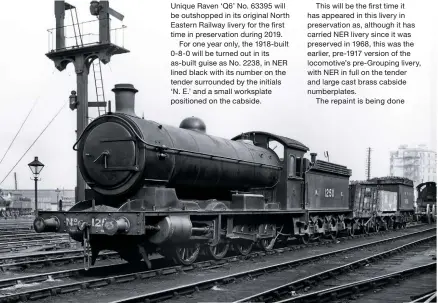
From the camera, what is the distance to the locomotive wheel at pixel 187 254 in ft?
34.2

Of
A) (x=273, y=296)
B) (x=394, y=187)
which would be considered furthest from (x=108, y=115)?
(x=394, y=187)

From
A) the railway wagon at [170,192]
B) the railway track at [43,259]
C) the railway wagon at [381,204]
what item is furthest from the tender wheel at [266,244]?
the railway wagon at [381,204]

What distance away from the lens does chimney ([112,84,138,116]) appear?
10117 millimetres

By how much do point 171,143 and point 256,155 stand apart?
3913 millimetres

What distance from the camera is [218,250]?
12.3m

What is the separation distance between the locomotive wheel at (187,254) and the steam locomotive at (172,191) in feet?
0.08

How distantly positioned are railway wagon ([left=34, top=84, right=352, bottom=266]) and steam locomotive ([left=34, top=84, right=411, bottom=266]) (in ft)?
0.07

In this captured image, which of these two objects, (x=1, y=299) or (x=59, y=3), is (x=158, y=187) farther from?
(x=59, y=3)

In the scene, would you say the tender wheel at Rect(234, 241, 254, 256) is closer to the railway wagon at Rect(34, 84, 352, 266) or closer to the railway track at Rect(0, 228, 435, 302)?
the railway wagon at Rect(34, 84, 352, 266)

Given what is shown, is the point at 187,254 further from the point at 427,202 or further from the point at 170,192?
the point at 427,202

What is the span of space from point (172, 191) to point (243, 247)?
3734mm

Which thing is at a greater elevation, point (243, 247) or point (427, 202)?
point (243, 247)

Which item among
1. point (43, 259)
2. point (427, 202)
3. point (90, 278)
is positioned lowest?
point (427, 202)

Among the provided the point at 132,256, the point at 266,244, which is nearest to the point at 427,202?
the point at 266,244
